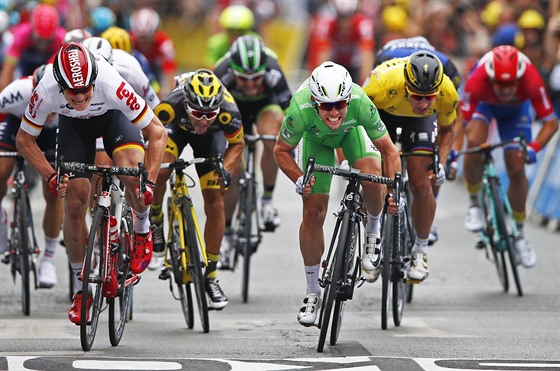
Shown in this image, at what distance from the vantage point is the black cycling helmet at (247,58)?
1301 cm

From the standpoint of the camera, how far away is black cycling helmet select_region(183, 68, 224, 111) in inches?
430

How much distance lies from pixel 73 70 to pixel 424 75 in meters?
2.70

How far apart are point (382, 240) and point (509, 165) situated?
279 centimetres

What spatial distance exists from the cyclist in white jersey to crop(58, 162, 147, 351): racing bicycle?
0.09 metres

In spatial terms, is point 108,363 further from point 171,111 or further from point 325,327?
point 171,111

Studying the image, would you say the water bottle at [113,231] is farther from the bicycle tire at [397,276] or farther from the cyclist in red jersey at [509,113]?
the cyclist in red jersey at [509,113]

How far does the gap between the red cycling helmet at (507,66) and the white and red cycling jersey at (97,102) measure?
4142mm

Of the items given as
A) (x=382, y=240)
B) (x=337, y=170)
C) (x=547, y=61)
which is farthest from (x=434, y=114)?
(x=547, y=61)

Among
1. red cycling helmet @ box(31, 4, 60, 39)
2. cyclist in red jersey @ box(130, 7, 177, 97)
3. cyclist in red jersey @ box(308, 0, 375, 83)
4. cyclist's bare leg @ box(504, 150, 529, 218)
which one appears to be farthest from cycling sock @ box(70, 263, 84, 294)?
cyclist in red jersey @ box(308, 0, 375, 83)

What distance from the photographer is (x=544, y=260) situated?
50.7 feet

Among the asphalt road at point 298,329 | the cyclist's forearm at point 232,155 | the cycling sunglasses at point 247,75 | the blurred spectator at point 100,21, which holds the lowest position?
the asphalt road at point 298,329

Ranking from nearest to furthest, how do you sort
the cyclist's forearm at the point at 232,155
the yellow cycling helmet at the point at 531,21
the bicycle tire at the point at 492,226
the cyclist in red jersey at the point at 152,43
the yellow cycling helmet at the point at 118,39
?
the cyclist's forearm at the point at 232,155, the bicycle tire at the point at 492,226, the yellow cycling helmet at the point at 118,39, the yellow cycling helmet at the point at 531,21, the cyclist in red jersey at the point at 152,43

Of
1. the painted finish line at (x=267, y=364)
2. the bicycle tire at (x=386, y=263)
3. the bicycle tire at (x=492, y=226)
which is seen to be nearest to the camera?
the painted finish line at (x=267, y=364)

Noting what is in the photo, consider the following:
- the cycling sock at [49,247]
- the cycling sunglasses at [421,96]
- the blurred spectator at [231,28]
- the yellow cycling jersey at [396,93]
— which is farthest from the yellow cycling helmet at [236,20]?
the cycling sunglasses at [421,96]
